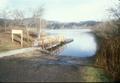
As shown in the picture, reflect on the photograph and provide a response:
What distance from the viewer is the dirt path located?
621 centimetres

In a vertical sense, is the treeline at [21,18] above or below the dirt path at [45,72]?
above

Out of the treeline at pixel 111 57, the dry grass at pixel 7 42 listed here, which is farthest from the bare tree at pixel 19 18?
the treeline at pixel 111 57

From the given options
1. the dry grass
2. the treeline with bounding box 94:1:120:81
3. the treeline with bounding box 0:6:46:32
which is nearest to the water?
the treeline with bounding box 0:6:46:32

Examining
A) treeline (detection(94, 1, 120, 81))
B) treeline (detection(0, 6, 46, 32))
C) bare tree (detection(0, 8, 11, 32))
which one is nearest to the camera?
treeline (detection(94, 1, 120, 81))

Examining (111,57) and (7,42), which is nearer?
(111,57)

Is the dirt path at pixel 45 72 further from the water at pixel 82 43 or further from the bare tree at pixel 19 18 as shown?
the water at pixel 82 43

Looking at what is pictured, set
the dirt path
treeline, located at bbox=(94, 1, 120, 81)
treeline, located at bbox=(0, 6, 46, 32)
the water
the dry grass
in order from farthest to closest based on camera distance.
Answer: the water
the dry grass
treeline, located at bbox=(0, 6, 46, 32)
treeline, located at bbox=(94, 1, 120, 81)
the dirt path

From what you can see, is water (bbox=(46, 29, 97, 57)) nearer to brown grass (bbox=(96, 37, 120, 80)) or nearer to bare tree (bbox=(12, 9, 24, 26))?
bare tree (bbox=(12, 9, 24, 26))

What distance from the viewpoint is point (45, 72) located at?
6738 millimetres

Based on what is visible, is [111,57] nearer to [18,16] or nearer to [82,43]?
[18,16]

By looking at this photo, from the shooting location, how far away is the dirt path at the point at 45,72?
20.4ft

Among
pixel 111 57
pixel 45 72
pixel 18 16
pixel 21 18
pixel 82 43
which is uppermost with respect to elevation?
pixel 18 16

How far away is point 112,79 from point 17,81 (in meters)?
2.27

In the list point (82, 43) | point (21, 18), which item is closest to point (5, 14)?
point (21, 18)
